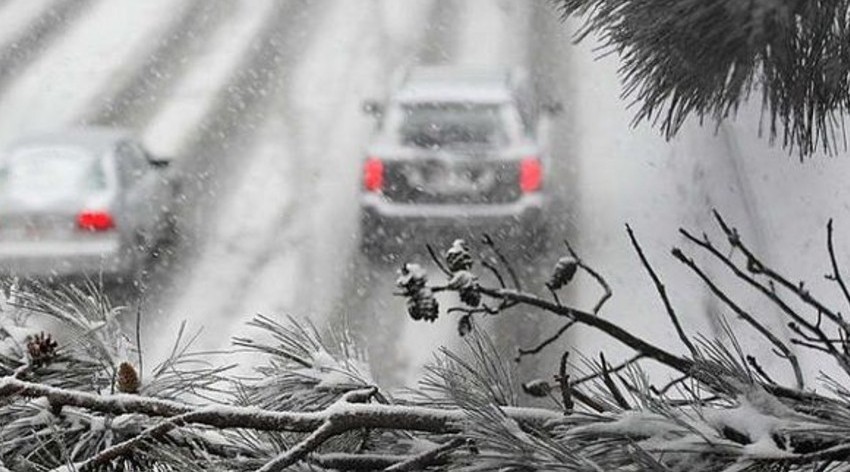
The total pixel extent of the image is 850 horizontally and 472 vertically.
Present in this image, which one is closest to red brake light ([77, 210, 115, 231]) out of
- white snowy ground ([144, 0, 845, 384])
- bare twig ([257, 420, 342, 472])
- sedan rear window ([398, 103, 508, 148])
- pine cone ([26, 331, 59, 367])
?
white snowy ground ([144, 0, 845, 384])

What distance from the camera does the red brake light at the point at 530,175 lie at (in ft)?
38.5

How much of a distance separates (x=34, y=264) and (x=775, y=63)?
9571 millimetres

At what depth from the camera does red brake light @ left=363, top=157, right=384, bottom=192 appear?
1150 centimetres

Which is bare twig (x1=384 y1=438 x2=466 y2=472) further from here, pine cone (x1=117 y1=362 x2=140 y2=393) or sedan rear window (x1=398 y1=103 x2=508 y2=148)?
sedan rear window (x1=398 y1=103 x2=508 y2=148)

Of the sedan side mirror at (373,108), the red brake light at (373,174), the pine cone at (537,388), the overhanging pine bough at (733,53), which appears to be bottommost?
the pine cone at (537,388)

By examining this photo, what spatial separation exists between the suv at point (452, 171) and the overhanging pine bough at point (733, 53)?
930 centimetres

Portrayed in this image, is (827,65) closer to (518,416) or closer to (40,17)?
(518,416)

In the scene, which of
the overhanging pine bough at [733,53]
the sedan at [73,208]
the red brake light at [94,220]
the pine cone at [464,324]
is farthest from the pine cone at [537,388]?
the red brake light at [94,220]

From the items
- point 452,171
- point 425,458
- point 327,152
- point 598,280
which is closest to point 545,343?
point 598,280

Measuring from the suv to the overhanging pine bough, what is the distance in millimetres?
9304

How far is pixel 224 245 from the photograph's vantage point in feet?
41.4

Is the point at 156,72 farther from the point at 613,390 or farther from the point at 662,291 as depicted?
the point at 613,390

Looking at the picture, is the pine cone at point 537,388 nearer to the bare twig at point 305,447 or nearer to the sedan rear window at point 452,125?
the bare twig at point 305,447

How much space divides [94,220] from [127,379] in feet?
29.6
